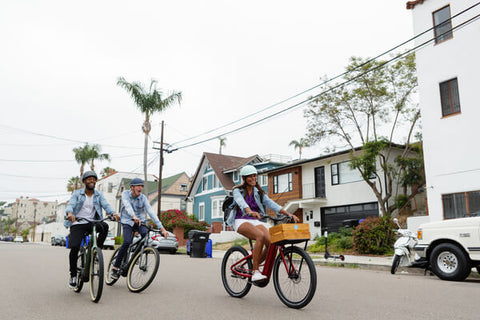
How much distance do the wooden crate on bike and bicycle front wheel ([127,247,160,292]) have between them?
2.16 meters

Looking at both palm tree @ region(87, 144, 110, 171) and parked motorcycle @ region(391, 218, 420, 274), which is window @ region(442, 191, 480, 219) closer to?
parked motorcycle @ region(391, 218, 420, 274)

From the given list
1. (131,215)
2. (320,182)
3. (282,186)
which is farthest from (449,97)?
(282,186)

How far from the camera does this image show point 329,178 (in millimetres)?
29344

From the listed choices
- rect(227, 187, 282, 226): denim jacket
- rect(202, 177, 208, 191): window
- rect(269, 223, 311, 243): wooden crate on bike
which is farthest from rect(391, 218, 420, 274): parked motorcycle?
rect(202, 177, 208, 191): window

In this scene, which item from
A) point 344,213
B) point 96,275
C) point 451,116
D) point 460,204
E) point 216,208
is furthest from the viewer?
point 216,208

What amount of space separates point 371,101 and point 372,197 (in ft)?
19.9

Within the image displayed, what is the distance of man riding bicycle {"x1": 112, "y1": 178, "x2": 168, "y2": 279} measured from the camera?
6.86 metres

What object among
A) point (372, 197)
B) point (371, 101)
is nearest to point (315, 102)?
point (371, 101)

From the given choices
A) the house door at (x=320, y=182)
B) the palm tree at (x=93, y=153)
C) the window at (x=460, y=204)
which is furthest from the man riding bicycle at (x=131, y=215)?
the palm tree at (x=93, y=153)

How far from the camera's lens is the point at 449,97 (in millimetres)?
17641

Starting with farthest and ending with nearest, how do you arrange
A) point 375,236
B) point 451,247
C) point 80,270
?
point 375,236 → point 451,247 → point 80,270

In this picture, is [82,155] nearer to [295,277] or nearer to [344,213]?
[344,213]

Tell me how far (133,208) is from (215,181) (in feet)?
116

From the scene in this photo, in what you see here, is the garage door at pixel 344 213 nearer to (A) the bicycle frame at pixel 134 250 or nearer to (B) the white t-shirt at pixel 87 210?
(A) the bicycle frame at pixel 134 250
